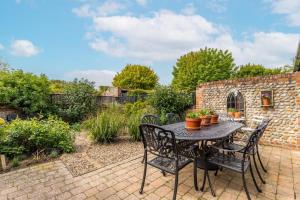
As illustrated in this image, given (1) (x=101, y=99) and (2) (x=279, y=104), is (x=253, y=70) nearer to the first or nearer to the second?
(2) (x=279, y=104)

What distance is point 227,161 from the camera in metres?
2.23

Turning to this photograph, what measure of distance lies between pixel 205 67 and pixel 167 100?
1188 centimetres

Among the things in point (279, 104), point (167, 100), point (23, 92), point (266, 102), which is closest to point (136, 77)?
point (167, 100)

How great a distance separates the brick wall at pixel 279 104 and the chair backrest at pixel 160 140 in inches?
146

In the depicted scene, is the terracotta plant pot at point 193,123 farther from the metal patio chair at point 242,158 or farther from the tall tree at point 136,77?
the tall tree at point 136,77

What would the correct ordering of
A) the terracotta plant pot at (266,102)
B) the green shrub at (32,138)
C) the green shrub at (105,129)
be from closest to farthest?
the green shrub at (32,138) → the green shrub at (105,129) → the terracotta plant pot at (266,102)

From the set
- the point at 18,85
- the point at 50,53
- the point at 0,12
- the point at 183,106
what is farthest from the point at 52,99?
the point at 183,106

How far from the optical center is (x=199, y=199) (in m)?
2.02

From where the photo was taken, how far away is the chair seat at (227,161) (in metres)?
2.05

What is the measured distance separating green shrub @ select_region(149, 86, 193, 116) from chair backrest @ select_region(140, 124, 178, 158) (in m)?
4.32

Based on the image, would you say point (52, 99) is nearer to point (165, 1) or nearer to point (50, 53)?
point (50, 53)

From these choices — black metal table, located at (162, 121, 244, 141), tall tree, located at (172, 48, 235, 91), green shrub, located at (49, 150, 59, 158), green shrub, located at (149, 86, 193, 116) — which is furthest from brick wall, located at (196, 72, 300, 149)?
tall tree, located at (172, 48, 235, 91)

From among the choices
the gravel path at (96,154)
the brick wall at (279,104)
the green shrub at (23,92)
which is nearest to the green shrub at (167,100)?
the brick wall at (279,104)

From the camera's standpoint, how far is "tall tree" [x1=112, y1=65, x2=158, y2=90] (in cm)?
2325
